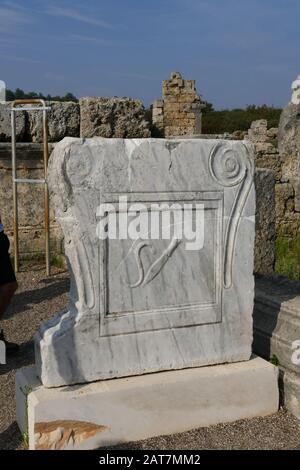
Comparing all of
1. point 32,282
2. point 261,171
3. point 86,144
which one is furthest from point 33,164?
point 86,144

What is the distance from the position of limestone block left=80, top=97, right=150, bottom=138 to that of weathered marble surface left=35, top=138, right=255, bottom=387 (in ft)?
12.4

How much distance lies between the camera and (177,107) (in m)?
16.8

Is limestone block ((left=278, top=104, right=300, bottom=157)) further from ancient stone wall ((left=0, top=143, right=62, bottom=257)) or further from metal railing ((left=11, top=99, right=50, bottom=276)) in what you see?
metal railing ((left=11, top=99, right=50, bottom=276))

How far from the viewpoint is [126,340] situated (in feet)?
9.44

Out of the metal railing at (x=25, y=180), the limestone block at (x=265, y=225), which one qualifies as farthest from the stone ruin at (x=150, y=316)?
the metal railing at (x=25, y=180)

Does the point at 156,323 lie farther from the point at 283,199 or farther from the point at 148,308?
the point at 283,199

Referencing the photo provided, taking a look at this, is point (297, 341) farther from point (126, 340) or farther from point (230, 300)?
point (126, 340)

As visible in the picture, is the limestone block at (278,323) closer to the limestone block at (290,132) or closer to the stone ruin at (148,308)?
the stone ruin at (148,308)

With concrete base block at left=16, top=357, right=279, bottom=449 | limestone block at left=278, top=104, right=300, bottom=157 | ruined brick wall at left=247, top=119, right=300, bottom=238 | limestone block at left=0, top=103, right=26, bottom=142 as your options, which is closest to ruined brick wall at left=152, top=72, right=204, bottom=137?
limestone block at left=278, top=104, right=300, bottom=157

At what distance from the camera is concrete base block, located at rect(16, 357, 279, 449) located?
2.65 m

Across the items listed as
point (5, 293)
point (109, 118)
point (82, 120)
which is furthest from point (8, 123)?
point (5, 293)

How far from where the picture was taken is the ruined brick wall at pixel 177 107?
54.6 ft

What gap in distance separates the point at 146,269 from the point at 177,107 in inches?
568

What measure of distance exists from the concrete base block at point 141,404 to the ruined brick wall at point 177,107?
14.0 m
